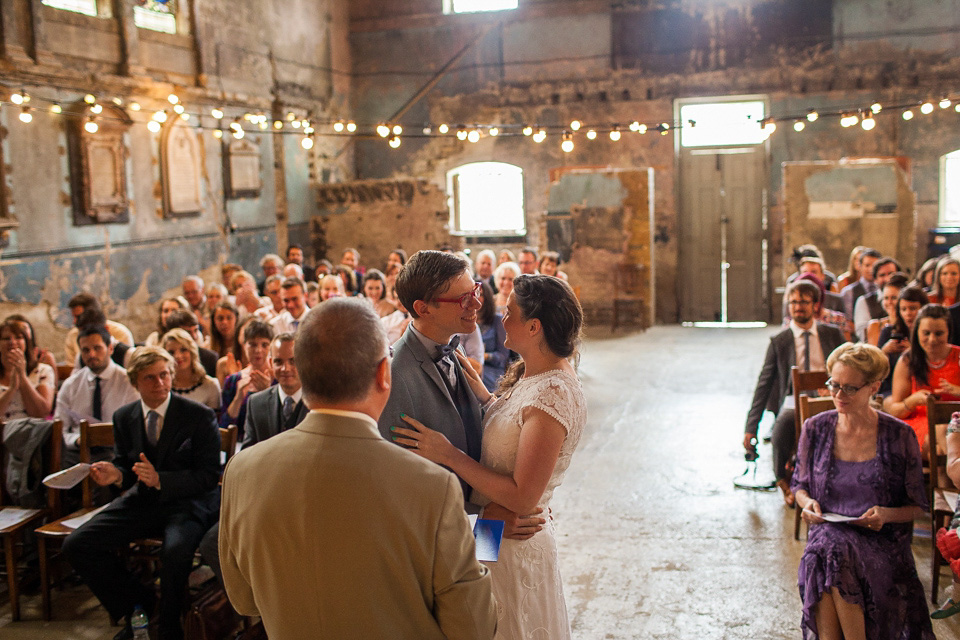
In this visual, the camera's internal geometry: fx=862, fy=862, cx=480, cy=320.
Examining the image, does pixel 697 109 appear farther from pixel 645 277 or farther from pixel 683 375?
pixel 683 375

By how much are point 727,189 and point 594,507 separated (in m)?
9.01

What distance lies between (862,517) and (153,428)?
329 centimetres

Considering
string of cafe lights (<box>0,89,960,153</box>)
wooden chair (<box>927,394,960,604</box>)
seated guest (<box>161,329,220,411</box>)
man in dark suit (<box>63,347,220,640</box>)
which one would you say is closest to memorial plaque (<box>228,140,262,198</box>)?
string of cafe lights (<box>0,89,960,153</box>)

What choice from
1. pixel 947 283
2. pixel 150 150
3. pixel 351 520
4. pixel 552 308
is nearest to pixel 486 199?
pixel 150 150

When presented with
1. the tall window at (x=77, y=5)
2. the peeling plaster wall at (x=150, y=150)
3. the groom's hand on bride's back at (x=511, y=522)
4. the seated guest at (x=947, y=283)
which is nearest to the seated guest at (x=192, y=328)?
the peeling plaster wall at (x=150, y=150)

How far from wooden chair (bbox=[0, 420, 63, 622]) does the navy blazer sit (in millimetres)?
559

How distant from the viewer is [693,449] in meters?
6.85

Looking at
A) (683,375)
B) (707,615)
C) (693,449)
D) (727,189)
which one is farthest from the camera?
(727,189)

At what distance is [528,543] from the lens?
257cm

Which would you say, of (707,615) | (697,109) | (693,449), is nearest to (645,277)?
(697,109)

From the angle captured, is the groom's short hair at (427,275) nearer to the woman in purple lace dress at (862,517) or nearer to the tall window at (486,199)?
the woman in purple lace dress at (862,517)

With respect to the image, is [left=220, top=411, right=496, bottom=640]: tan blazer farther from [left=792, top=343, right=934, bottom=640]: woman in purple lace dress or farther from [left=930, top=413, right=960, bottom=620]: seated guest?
[left=930, top=413, right=960, bottom=620]: seated guest

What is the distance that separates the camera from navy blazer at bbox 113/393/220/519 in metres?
4.26

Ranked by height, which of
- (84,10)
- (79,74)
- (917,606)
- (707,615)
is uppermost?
(84,10)
